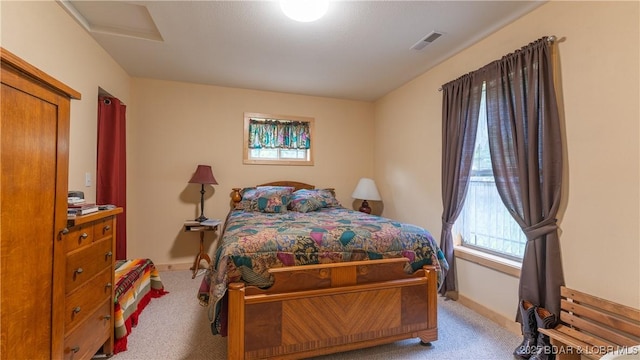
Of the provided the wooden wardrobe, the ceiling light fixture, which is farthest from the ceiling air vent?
the wooden wardrobe

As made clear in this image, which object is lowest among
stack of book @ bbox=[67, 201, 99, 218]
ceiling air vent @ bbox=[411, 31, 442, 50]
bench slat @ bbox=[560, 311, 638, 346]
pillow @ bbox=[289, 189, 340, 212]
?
bench slat @ bbox=[560, 311, 638, 346]

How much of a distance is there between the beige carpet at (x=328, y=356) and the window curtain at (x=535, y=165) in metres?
0.34

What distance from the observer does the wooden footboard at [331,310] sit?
1598 mm

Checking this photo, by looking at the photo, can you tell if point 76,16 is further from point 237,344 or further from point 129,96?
point 237,344

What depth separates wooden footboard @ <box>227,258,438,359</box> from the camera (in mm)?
1598

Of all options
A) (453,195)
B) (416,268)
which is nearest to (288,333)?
(416,268)

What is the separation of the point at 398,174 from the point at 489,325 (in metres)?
2.01

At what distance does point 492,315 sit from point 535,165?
1.33 meters

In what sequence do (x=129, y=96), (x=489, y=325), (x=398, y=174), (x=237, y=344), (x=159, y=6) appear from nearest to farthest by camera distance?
(x=237, y=344) → (x=159, y=6) → (x=489, y=325) → (x=129, y=96) → (x=398, y=174)

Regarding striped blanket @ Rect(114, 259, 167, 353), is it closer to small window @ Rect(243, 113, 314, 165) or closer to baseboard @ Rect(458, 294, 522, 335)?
small window @ Rect(243, 113, 314, 165)

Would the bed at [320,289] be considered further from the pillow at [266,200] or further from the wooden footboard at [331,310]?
the pillow at [266,200]

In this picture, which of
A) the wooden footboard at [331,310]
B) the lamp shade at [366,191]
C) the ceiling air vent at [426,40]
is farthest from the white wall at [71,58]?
the lamp shade at [366,191]

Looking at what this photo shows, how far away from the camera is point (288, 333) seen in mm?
1657

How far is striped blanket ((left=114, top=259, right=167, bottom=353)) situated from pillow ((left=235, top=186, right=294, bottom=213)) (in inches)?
46.4
